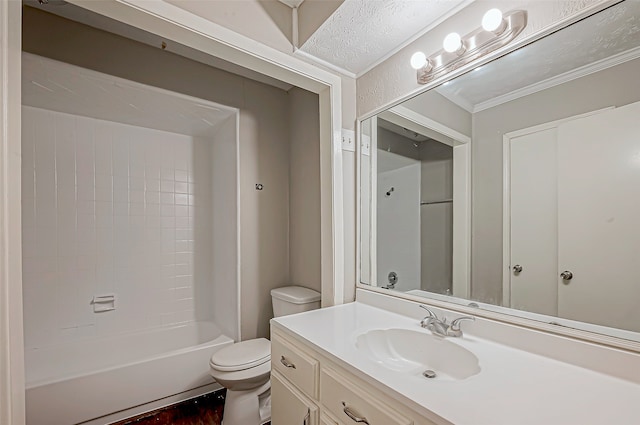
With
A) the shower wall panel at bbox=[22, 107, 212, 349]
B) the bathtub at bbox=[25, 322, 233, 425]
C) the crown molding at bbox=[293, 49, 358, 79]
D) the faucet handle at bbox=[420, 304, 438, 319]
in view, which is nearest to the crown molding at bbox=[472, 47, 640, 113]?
the crown molding at bbox=[293, 49, 358, 79]

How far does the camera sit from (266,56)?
1.45 metres

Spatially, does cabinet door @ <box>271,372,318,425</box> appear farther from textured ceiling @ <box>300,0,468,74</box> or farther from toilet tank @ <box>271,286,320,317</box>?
textured ceiling @ <box>300,0,468,74</box>

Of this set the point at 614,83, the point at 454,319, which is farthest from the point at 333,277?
the point at 614,83

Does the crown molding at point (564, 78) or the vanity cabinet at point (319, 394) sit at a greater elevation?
the crown molding at point (564, 78)

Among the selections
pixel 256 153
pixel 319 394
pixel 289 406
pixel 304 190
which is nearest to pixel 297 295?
pixel 304 190

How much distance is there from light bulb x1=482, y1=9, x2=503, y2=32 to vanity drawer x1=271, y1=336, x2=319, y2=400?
4.58ft

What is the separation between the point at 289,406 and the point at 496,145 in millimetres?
1375

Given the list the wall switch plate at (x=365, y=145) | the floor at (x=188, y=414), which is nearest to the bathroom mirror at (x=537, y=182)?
the wall switch plate at (x=365, y=145)

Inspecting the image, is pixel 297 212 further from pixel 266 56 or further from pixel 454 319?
pixel 454 319

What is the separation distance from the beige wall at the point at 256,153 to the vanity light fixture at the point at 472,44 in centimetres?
107

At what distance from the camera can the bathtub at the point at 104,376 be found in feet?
5.39

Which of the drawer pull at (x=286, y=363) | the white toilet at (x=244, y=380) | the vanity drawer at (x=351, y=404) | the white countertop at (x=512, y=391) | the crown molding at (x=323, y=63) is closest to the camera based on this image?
the white countertop at (x=512, y=391)

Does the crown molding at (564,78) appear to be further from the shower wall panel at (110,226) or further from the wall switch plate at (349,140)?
the shower wall panel at (110,226)

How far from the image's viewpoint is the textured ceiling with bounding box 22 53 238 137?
5.81 ft
